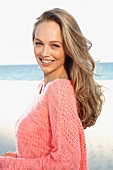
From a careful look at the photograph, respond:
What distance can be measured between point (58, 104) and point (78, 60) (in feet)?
0.84

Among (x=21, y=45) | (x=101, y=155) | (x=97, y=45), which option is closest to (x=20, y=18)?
(x=21, y=45)

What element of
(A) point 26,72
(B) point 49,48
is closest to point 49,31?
(B) point 49,48

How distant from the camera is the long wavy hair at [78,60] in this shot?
195 centimetres

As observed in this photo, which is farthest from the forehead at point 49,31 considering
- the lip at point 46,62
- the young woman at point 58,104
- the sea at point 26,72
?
the sea at point 26,72

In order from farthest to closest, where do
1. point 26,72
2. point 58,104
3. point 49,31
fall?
point 26,72, point 49,31, point 58,104

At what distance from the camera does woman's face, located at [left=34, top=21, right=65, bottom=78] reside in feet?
6.39

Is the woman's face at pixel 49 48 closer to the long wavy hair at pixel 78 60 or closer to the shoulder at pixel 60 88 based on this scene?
the long wavy hair at pixel 78 60

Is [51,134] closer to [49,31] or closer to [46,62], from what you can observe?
[46,62]

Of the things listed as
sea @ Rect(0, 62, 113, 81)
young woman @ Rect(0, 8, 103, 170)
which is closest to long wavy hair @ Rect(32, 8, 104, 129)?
young woman @ Rect(0, 8, 103, 170)

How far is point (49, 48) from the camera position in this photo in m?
1.97

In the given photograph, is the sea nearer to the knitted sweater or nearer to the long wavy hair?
the long wavy hair

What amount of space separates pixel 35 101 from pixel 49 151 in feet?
0.73

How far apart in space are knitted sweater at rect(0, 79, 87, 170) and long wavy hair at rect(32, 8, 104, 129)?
0.08 meters

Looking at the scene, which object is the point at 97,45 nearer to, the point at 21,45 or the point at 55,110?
the point at 21,45
